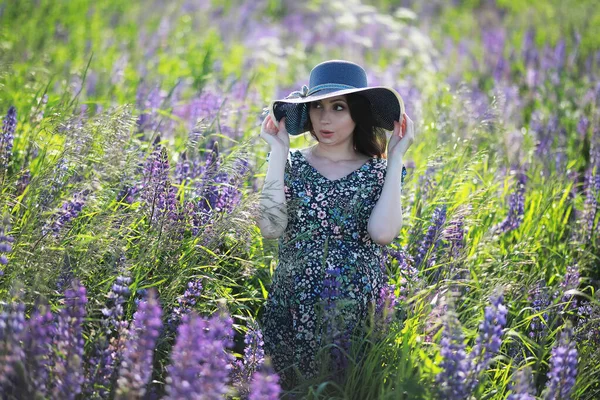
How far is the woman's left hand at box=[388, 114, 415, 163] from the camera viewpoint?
10.2 feet

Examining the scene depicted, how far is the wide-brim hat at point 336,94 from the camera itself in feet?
10.0

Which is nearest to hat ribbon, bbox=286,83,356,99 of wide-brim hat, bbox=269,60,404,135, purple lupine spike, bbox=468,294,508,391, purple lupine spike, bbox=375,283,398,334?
wide-brim hat, bbox=269,60,404,135

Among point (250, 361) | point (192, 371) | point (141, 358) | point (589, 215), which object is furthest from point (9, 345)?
point (589, 215)

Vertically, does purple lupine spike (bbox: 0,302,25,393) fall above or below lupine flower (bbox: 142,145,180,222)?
below

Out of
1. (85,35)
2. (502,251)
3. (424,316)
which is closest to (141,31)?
(85,35)

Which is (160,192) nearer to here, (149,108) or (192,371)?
(192,371)

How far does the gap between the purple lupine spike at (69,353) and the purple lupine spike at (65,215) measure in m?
0.67

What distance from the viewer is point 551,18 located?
36.6ft

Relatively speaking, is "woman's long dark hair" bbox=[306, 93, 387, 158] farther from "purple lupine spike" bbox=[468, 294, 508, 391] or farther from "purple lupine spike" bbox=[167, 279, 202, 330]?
"purple lupine spike" bbox=[468, 294, 508, 391]

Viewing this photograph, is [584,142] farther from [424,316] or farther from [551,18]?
[551,18]

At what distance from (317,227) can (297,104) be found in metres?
0.60

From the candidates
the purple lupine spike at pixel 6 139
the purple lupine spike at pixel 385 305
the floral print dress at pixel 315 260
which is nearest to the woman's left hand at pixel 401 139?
the floral print dress at pixel 315 260

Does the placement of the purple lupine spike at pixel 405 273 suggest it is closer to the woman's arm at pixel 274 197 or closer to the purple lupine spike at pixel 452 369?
the woman's arm at pixel 274 197

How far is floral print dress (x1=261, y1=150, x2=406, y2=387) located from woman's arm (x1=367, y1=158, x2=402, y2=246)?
93mm
